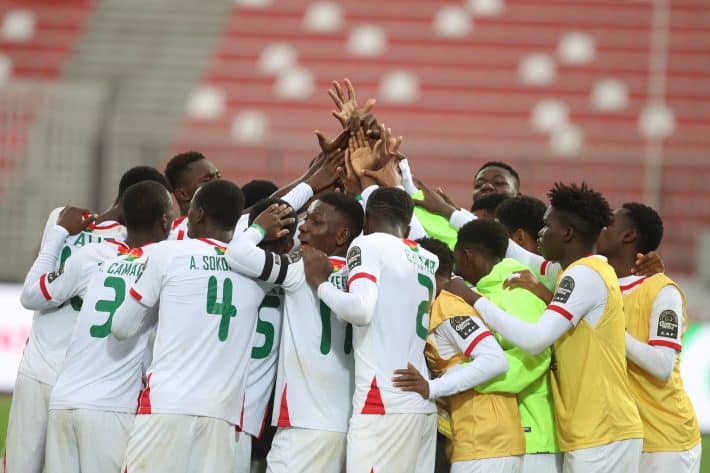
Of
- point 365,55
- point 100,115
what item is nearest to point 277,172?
point 100,115

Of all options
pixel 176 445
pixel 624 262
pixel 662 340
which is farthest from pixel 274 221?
pixel 662 340

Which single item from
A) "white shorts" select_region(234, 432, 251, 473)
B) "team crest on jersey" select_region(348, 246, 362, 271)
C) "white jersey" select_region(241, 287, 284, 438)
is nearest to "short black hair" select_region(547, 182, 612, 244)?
"team crest on jersey" select_region(348, 246, 362, 271)

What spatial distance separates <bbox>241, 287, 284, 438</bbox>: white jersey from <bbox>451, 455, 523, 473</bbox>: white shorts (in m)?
1.01

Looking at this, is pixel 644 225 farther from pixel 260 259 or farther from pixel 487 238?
pixel 260 259

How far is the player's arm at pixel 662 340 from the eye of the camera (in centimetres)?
587

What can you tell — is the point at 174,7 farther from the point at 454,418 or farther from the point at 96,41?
the point at 454,418

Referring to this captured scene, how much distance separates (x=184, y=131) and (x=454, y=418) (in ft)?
44.9

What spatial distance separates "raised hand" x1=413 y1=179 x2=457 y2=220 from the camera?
6.90 metres

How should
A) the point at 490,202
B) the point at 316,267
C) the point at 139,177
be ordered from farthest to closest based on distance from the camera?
the point at 490,202 < the point at 139,177 < the point at 316,267

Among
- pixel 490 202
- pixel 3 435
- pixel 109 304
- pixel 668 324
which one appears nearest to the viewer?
pixel 109 304

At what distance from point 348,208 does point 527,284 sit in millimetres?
977

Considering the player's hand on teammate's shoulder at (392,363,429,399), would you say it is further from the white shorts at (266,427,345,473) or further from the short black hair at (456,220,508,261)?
the short black hair at (456,220,508,261)

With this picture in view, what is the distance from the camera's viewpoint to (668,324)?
5.95 metres

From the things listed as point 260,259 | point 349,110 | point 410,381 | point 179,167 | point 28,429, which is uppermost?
point 349,110
